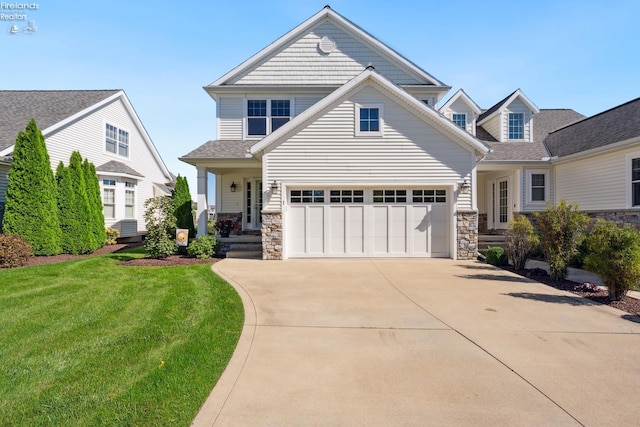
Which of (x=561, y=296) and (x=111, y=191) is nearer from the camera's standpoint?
(x=561, y=296)

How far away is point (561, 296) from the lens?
690 centimetres

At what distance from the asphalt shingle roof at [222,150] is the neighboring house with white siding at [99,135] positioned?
260 inches

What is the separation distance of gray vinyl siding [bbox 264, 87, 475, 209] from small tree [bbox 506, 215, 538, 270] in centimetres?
195

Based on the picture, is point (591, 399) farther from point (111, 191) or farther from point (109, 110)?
point (109, 110)

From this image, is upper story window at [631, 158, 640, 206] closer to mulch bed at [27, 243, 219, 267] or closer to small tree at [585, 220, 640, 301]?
small tree at [585, 220, 640, 301]

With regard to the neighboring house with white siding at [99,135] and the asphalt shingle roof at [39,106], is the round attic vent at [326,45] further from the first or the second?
the asphalt shingle roof at [39,106]

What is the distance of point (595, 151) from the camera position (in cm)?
1204

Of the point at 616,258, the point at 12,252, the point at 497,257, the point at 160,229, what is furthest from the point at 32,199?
the point at 616,258

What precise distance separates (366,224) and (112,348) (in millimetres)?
8543

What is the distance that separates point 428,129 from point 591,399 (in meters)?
9.41

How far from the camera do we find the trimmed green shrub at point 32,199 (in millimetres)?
11805

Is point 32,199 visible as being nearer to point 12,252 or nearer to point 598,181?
point 12,252

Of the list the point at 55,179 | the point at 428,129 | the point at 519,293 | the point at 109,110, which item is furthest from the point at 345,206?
the point at 109,110

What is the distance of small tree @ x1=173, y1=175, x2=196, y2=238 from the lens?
13227 millimetres
